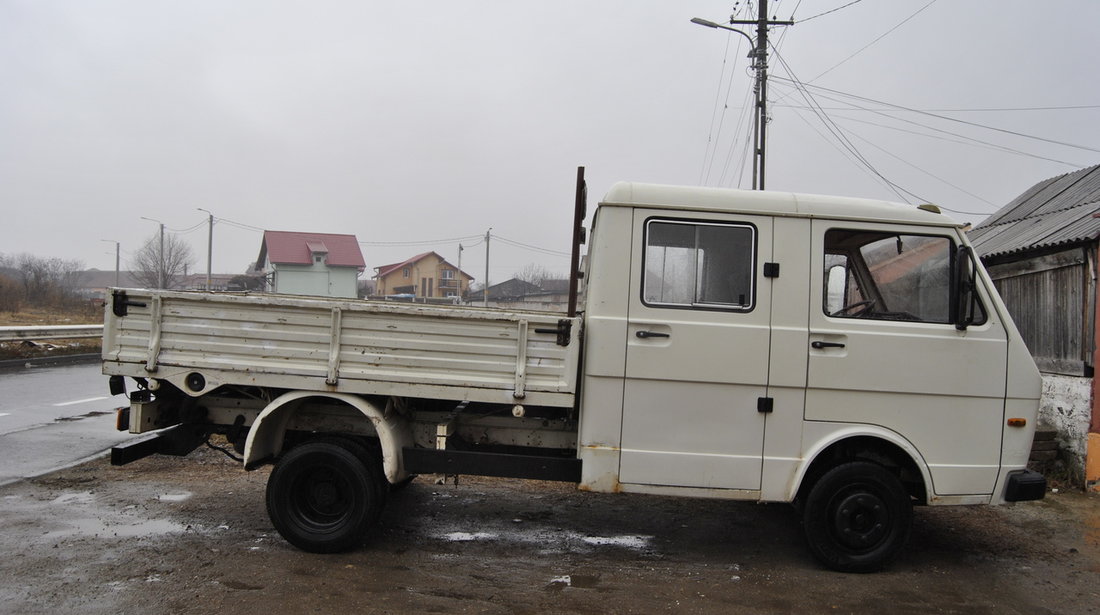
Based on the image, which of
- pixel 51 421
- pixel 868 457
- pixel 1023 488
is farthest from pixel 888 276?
pixel 51 421

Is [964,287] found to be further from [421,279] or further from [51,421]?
[421,279]

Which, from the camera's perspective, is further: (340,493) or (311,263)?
(311,263)

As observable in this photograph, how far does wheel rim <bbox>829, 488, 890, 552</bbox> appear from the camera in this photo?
174 inches

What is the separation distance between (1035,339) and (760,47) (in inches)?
348

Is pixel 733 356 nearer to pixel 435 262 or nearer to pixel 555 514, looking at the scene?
pixel 555 514

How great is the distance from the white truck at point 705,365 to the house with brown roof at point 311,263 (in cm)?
3987

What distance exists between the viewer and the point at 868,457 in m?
4.56

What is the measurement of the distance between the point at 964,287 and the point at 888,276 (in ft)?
1.52

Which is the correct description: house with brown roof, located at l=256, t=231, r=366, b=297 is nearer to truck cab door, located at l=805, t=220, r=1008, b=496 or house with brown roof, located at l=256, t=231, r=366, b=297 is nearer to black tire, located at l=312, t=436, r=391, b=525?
black tire, located at l=312, t=436, r=391, b=525

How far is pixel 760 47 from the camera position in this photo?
46.8 feet

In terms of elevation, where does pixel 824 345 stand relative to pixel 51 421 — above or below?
above

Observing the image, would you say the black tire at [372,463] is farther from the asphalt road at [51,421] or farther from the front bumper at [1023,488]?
the front bumper at [1023,488]

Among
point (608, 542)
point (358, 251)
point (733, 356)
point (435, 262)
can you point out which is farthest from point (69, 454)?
point (435, 262)

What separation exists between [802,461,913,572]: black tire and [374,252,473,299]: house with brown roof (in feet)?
158
